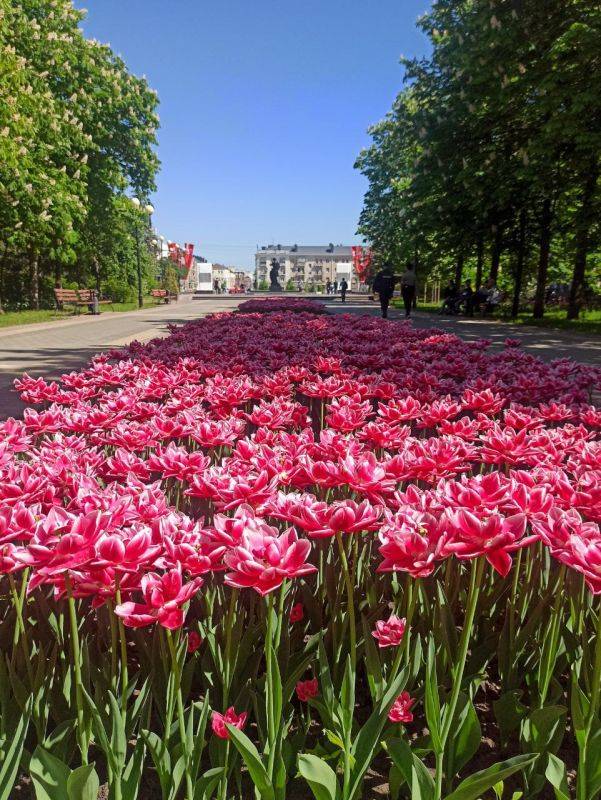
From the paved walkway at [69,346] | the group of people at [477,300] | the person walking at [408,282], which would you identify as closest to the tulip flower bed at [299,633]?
the paved walkway at [69,346]

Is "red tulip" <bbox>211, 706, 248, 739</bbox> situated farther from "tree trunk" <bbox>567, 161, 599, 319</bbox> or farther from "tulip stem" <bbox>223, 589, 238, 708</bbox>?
"tree trunk" <bbox>567, 161, 599, 319</bbox>

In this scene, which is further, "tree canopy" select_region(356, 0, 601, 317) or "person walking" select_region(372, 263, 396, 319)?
"person walking" select_region(372, 263, 396, 319)

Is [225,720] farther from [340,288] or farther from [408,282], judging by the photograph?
[340,288]

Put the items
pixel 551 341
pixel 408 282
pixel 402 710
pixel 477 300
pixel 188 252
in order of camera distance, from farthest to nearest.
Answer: pixel 188 252 < pixel 477 300 < pixel 408 282 < pixel 551 341 < pixel 402 710

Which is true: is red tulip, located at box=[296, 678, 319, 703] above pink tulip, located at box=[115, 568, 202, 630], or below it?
below

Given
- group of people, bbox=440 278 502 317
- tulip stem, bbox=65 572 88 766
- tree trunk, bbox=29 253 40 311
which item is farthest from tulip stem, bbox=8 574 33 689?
tree trunk, bbox=29 253 40 311

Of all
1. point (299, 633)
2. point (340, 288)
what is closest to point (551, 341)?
point (299, 633)

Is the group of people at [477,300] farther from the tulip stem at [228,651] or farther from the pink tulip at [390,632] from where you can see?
the tulip stem at [228,651]

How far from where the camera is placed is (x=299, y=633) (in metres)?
1.94

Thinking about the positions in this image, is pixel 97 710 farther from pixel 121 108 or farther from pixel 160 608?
pixel 121 108

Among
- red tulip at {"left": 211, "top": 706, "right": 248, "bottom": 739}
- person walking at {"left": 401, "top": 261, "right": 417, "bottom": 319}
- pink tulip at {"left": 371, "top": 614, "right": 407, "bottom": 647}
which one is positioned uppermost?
person walking at {"left": 401, "top": 261, "right": 417, "bottom": 319}

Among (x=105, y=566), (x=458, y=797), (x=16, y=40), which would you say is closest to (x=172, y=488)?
(x=105, y=566)

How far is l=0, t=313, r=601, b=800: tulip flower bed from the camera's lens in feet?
4.69

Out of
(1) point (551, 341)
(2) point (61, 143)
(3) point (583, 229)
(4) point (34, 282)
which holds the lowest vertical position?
(1) point (551, 341)
